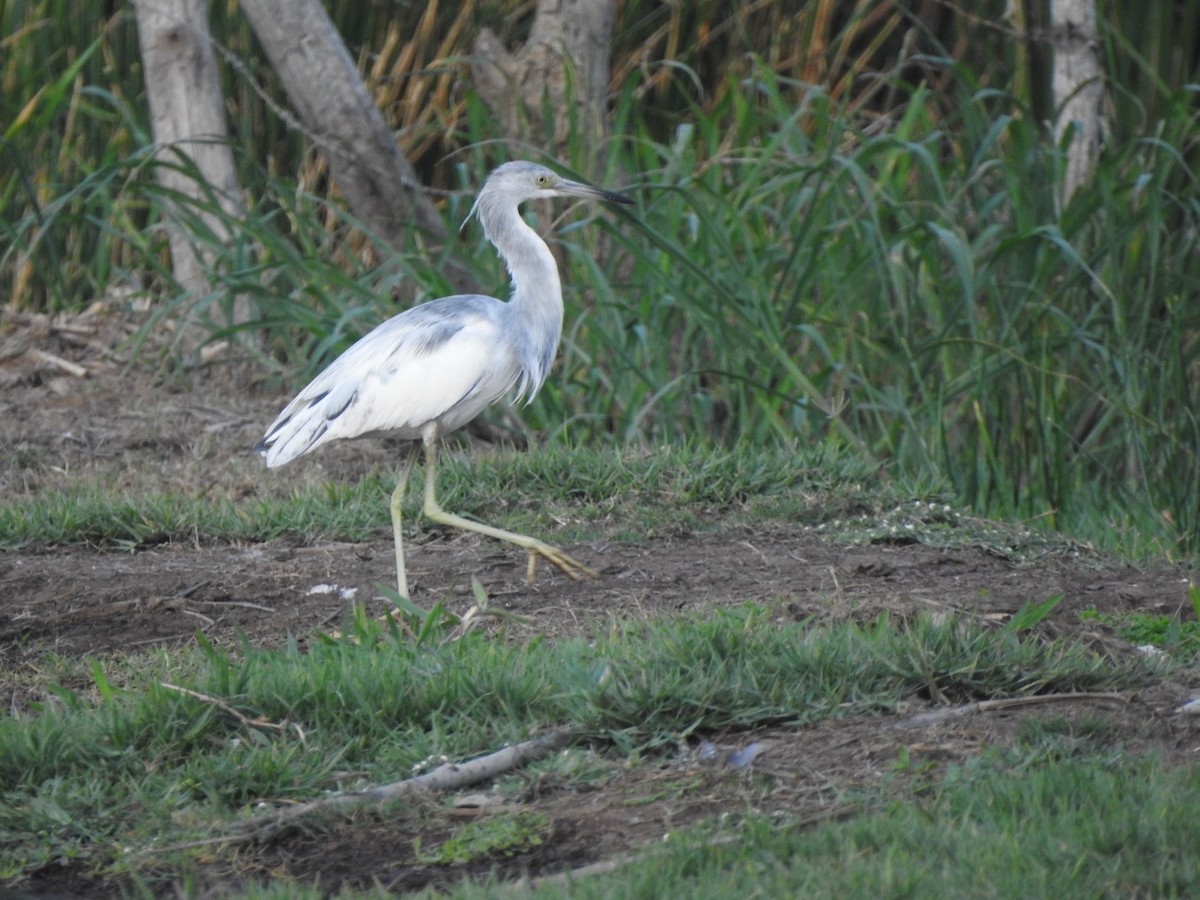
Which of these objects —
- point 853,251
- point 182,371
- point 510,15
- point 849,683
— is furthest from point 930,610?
point 510,15

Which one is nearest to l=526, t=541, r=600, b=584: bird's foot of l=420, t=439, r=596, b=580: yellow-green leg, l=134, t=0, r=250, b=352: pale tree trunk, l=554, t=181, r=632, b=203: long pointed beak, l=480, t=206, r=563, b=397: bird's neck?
l=420, t=439, r=596, b=580: yellow-green leg

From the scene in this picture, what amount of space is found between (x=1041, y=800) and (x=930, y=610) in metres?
1.10

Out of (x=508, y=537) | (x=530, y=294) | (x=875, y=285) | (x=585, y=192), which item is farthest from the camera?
(x=875, y=285)

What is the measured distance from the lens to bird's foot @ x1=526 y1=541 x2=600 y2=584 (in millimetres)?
4715

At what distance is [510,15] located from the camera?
9500mm

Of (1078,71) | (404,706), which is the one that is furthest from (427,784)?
(1078,71)

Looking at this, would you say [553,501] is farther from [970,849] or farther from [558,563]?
[970,849]

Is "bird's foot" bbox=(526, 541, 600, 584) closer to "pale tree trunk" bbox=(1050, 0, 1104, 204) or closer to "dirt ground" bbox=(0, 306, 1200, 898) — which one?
"dirt ground" bbox=(0, 306, 1200, 898)

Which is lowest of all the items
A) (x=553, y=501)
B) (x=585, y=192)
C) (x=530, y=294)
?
(x=553, y=501)

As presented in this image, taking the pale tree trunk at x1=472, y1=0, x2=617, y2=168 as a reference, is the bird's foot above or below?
below

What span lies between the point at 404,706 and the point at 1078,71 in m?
5.10

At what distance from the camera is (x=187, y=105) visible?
793 cm

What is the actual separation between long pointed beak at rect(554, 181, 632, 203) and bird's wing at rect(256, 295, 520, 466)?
77cm

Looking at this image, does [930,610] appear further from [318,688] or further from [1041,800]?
[318,688]
